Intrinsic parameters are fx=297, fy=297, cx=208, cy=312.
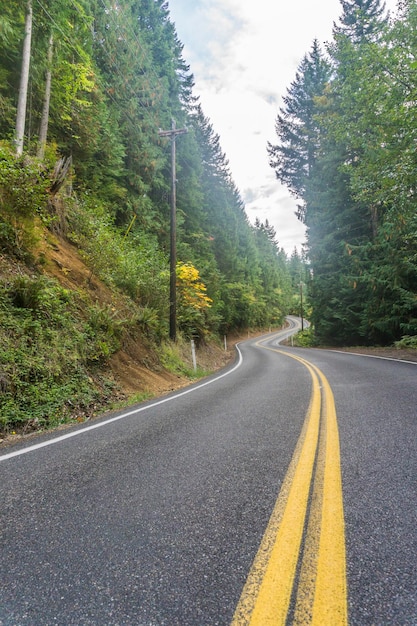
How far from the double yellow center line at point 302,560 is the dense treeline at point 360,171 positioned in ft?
31.5

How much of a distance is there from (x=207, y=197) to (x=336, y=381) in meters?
30.2

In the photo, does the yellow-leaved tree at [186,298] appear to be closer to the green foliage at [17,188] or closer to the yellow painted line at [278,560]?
the green foliage at [17,188]

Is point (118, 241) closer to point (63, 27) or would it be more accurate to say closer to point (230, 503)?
point (63, 27)

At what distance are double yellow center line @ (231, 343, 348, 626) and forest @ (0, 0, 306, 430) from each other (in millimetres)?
4027

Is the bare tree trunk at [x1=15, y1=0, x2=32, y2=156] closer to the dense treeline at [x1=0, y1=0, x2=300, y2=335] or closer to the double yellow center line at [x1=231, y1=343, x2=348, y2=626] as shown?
the dense treeline at [x1=0, y1=0, x2=300, y2=335]

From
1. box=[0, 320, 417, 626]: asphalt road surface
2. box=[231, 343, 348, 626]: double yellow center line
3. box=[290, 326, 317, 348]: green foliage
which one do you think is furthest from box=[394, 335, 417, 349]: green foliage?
box=[231, 343, 348, 626]: double yellow center line

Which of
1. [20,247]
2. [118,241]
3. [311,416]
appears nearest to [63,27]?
[118,241]

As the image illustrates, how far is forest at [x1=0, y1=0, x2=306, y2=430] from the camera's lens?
5574 millimetres

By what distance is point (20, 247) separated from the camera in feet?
22.3

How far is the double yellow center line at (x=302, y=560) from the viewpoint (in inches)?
46.9

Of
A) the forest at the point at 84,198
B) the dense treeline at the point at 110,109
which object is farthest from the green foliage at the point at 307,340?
the forest at the point at 84,198

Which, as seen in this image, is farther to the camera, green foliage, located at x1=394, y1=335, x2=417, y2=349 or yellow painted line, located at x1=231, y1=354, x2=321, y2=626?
green foliage, located at x1=394, y1=335, x2=417, y2=349

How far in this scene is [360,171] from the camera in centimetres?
1093

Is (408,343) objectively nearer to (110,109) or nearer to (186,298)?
(186,298)
